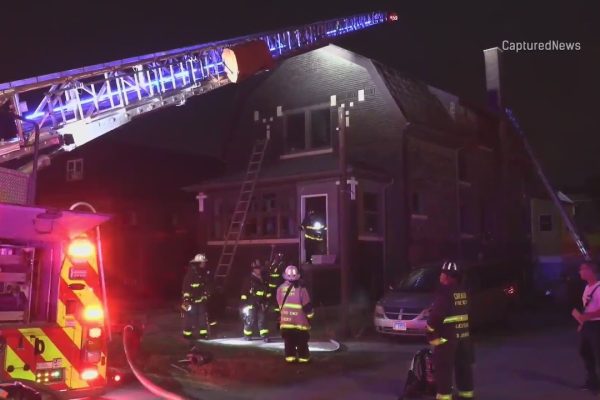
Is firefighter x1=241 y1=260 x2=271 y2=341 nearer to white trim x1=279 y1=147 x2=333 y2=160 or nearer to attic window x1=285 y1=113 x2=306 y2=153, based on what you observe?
white trim x1=279 y1=147 x2=333 y2=160

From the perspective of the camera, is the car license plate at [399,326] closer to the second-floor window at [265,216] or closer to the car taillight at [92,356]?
the second-floor window at [265,216]

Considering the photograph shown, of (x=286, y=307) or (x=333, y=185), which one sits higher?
(x=333, y=185)

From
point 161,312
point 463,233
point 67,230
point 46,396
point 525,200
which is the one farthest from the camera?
point 525,200

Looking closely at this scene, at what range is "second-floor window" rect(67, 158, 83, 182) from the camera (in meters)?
29.0

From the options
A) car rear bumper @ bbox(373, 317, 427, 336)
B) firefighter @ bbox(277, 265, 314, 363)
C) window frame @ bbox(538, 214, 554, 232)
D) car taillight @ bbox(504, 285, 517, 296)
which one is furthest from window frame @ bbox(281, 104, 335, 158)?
window frame @ bbox(538, 214, 554, 232)

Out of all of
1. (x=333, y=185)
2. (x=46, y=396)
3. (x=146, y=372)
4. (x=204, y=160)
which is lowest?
(x=146, y=372)

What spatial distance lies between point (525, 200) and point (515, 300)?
12012 millimetres

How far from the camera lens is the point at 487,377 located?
30.2 feet

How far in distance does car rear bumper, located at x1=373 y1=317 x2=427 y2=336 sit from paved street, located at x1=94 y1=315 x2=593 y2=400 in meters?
0.22

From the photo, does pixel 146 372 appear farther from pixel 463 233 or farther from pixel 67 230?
pixel 463 233

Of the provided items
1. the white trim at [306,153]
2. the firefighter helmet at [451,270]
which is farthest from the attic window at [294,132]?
the firefighter helmet at [451,270]

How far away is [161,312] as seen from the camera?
17.9m

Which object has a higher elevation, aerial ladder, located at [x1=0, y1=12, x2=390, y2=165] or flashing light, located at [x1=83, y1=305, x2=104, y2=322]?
aerial ladder, located at [x1=0, y1=12, x2=390, y2=165]

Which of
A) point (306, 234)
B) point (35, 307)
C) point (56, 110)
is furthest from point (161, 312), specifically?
point (35, 307)
